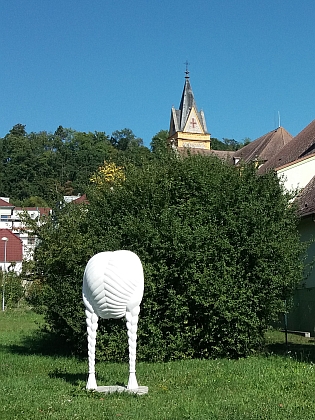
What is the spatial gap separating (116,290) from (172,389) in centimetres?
218

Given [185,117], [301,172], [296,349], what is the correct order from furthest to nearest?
[185,117]
[301,172]
[296,349]

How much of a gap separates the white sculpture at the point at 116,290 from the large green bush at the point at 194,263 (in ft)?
13.6

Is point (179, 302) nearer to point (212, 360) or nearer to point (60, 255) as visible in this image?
point (212, 360)

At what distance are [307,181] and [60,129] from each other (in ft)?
359

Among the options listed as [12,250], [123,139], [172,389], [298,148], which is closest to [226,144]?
[123,139]

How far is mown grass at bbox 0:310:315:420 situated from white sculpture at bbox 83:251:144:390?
0.71 meters

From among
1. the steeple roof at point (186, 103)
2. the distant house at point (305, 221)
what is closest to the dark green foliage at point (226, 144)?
the steeple roof at point (186, 103)

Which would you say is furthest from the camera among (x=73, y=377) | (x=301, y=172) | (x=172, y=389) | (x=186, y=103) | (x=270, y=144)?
(x=186, y=103)

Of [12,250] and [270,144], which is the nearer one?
[270,144]

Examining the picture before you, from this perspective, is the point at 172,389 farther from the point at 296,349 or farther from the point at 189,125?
the point at 189,125

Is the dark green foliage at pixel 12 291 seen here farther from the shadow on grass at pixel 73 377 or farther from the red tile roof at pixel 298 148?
the shadow on grass at pixel 73 377

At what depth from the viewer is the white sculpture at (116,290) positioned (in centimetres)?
1016

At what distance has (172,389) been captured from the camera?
1063 cm

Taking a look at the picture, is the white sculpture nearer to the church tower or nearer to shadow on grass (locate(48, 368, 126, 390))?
shadow on grass (locate(48, 368, 126, 390))
